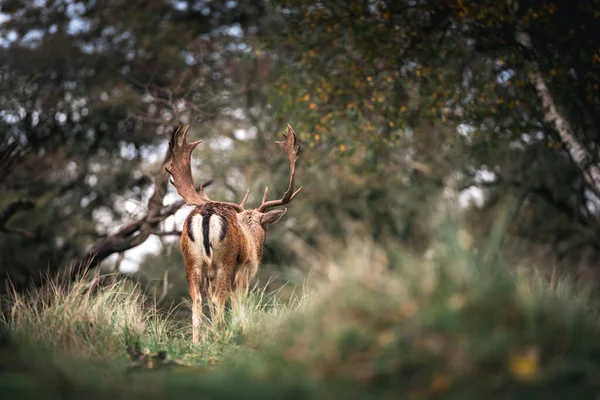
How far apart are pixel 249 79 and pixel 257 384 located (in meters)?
13.9

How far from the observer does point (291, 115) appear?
15.6m

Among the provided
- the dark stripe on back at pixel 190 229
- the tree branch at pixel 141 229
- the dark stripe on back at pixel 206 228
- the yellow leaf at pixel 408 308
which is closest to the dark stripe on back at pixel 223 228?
the dark stripe on back at pixel 206 228

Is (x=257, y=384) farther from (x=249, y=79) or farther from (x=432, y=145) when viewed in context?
(x=432, y=145)

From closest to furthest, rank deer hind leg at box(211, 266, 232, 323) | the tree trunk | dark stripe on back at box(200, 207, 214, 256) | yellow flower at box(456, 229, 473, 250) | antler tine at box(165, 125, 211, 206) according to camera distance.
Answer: yellow flower at box(456, 229, 473, 250)
dark stripe on back at box(200, 207, 214, 256)
deer hind leg at box(211, 266, 232, 323)
antler tine at box(165, 125, 211, 206)
the tree trunk

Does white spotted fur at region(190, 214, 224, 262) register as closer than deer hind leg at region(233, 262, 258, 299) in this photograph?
Yes

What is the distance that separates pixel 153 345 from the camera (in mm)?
6434

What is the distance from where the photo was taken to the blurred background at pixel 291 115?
1141 cm

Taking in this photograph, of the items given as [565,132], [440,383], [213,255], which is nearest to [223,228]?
[213,255]

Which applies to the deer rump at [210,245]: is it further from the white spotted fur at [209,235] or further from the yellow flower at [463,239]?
the yellow flower at [463,239]

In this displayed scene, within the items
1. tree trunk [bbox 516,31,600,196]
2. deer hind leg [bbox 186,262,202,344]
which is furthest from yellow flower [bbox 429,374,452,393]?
tree trunk [bbox 516,31,600,196]

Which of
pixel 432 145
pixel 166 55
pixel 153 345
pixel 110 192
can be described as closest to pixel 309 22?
pixel 166 55

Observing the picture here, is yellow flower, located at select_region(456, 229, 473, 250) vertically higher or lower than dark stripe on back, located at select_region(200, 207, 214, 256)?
higher

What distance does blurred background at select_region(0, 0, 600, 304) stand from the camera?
1141cm

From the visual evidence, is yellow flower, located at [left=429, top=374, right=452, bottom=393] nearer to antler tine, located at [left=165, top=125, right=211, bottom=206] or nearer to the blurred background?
the blurred background
